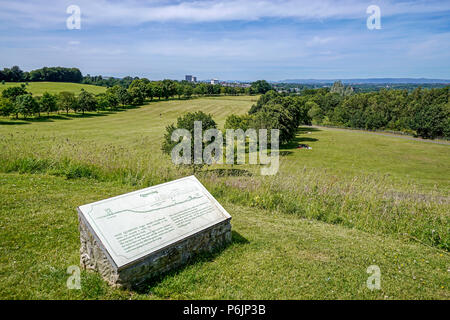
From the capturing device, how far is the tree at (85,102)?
229 ft

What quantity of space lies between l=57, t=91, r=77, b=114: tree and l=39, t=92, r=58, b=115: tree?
2.83 m

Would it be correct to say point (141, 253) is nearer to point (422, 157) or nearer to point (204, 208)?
point (204, 208)

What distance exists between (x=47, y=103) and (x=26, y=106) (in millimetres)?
4940

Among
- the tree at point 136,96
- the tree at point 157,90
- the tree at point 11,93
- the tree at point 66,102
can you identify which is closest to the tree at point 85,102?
the tree at point 66,102

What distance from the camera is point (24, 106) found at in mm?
56781

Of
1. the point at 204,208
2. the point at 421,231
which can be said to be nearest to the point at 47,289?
the point at 204,208

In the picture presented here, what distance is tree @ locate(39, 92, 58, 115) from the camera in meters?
61.0

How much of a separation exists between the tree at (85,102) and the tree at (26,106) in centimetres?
1170

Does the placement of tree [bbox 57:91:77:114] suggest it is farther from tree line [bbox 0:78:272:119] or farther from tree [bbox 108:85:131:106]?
tree [bbox 108:85:131:106]

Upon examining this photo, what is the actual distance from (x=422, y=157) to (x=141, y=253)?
55108 mm

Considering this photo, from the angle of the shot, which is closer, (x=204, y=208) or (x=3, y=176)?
(x=204, y=208)

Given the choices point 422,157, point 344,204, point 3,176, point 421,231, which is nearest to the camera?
point 421,231

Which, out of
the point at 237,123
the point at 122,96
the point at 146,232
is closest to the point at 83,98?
the point at 122,96

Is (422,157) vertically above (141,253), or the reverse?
(141,253)
